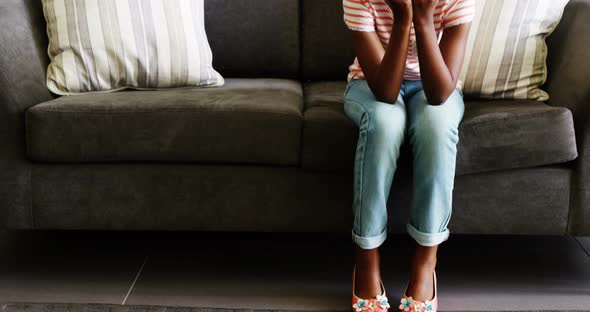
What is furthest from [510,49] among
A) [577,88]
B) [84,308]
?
[84,308]

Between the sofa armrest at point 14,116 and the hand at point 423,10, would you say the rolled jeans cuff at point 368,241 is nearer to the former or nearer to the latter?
the hand at point 423,10

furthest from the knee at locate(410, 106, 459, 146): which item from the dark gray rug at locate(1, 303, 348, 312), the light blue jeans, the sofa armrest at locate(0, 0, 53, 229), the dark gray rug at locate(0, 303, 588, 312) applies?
the sofa armrest at locate(0, 0, 53, 229)

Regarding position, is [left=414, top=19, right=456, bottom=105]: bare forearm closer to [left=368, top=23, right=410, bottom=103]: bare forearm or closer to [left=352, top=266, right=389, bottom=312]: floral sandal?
[left=368, top=23, right=410, bottom=103]: bare forearm

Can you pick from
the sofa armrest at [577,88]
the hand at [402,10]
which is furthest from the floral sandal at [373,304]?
the hand at [402,10]

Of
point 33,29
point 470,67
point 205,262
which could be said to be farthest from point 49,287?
point 470,67

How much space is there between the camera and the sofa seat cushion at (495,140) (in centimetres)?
156

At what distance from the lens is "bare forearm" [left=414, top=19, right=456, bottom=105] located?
1.45 meters

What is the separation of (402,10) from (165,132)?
61 cm

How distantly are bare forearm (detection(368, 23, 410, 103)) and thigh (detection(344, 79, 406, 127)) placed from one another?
0.02 meters

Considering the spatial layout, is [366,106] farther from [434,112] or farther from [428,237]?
[428,237]

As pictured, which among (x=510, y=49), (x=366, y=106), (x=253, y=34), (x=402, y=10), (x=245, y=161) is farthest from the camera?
(x=253, y=34)

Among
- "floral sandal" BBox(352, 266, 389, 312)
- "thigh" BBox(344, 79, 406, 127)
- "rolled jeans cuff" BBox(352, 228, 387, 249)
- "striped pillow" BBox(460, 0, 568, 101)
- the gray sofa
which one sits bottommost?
"floral sandal" BBox(352, 266, 389, 312)

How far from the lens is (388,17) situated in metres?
1.59

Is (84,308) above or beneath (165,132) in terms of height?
beneath
